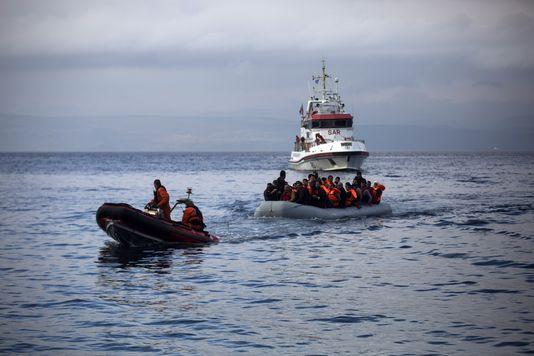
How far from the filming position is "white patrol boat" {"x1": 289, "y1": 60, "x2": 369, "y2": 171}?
62062 mm

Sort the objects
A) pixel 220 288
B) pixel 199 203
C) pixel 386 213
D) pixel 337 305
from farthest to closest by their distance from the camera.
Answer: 1. pixel 199 203
2. pixel 386 213
3. pixel 220 288
4. pixel 337 305

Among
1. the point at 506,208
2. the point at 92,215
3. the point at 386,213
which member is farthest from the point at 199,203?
the point at 506,208

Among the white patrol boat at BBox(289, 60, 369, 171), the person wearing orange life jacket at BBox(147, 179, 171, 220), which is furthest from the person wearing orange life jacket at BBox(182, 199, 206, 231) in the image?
the white patrol boat at BBox(289, 60, 369, 171)

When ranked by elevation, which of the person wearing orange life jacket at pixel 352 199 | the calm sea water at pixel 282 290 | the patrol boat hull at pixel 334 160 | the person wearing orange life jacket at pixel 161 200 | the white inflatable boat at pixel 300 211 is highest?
the patrol boat hull at pixel 334 160

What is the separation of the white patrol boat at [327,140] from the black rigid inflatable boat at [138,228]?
41164mm

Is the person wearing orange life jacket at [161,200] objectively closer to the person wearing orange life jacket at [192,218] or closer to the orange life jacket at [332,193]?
the person wearing orange life jacket at [192,218]

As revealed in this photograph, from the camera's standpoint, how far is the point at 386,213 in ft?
100

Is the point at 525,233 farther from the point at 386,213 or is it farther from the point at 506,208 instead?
the point at 506,208

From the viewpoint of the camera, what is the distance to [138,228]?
66.9 feet

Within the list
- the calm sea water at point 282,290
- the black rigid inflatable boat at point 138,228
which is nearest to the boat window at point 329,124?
the calm sea water at point 282,290

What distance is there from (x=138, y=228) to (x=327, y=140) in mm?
47625

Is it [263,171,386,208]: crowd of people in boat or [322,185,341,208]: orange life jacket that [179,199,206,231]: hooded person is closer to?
[263,171,386,208]: crowd of people in boat

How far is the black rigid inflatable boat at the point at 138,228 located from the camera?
20.1 m

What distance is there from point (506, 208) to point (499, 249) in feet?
47.9
